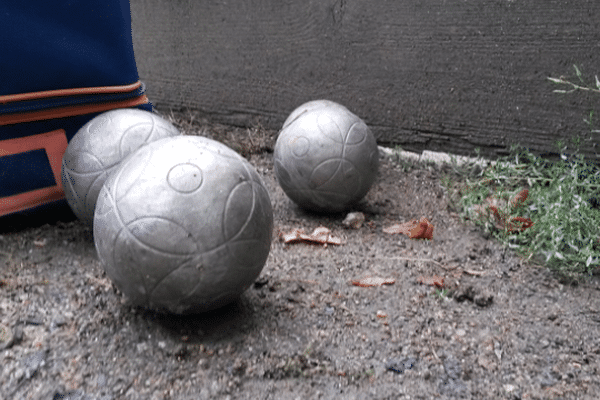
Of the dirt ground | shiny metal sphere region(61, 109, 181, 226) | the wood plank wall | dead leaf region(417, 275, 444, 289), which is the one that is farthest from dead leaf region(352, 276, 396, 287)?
the wood plank wall

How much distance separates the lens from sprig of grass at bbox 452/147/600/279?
326cm

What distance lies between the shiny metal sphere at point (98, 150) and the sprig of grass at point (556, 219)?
250cm

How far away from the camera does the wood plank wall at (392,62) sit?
450cm

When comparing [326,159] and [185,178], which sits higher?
[185,178]

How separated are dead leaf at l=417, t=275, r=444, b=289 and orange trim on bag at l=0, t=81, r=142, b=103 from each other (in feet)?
8.29

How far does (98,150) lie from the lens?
10.4 feet

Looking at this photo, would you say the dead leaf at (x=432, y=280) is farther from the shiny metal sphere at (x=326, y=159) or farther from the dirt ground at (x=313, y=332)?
the shiny metal sphere at (x=326, y=159)

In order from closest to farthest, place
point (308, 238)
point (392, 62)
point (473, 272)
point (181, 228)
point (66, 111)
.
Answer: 1. point (181, 228)
2. point (473, 272)
3. point (66, 111)
4. point (308, 238)
5. point (392, 62)

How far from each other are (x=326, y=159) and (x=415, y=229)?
866 millimetres

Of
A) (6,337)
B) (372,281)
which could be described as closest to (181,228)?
(6,337)

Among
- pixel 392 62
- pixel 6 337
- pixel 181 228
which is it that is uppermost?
pixel 181 228

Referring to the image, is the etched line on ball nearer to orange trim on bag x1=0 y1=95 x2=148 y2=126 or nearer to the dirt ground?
the dirt ground

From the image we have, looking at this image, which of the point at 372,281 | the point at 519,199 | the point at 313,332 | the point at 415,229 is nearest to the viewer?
the point at 313,332

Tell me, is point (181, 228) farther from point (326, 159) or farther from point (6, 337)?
point (326, 159)
